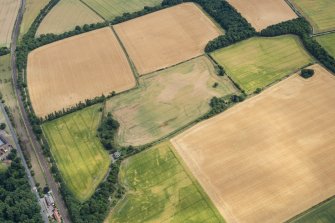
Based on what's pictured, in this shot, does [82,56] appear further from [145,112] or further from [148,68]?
[145,112]

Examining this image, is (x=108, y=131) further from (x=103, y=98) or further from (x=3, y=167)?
(x=3, y=167)

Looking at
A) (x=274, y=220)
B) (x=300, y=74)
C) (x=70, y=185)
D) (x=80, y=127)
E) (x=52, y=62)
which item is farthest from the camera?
(x=52, y=62)

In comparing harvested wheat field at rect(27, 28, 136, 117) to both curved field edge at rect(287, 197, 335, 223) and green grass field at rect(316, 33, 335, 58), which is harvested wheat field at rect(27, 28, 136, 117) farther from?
curved field edge at rect(287, 197, 335, 223)

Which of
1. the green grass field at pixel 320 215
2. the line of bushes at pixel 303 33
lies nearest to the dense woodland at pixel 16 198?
the green grass field at pixel 320 215

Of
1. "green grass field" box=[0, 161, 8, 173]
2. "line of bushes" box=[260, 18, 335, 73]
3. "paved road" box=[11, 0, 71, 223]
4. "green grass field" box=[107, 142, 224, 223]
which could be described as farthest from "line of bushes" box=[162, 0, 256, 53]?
"green grass field" box=[0, 161, 8, 173]

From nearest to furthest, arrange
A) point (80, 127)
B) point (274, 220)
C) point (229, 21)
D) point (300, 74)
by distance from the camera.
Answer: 1. point (274, 220)
2. point (80, 127)
3. point (300, 74)
4. point (229, 21)

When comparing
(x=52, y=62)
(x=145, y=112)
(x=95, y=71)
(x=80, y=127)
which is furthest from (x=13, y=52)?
(x=145, y=112)
